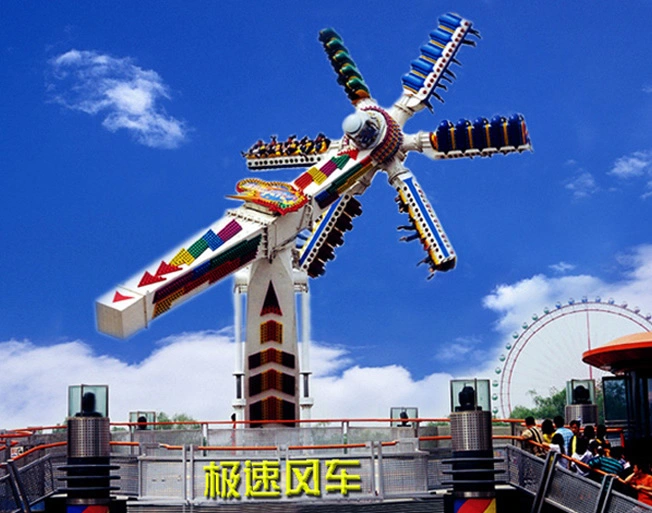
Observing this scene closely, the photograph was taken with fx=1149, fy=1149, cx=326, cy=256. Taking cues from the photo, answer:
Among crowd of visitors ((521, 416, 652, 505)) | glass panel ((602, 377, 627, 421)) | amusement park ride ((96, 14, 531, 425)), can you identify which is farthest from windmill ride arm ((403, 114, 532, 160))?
crowd of visitors ((521, 416, 652, 505))

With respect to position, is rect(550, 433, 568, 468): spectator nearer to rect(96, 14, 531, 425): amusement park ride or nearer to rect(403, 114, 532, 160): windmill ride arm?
rect(96, 14, 531, 425): amusement park ride

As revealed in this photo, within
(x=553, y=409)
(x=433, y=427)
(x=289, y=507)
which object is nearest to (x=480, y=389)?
(x=289, y=507)

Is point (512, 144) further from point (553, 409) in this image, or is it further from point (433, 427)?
point (553, 409)

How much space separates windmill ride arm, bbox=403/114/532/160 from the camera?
41.6 metres

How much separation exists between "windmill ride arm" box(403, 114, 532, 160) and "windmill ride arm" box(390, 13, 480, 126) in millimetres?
1361

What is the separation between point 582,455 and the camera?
2067 centimetres

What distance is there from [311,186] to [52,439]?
14.1 meters

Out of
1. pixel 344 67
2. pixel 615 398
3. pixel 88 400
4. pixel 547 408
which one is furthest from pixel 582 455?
pixel 547 408

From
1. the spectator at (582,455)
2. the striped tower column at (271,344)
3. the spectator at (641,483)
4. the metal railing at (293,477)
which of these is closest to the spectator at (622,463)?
the spectator at (641,483)

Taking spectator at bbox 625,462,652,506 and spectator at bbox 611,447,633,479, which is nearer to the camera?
spectator at bbox 625,462,652,506

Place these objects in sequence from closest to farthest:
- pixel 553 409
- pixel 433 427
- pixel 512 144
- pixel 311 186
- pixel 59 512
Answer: pixel 59 512, pixel 433 427, pixel 311 186, pixel 512 144, pixel 553 409

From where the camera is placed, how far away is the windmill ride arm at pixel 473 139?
4156cm

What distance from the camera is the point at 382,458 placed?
813 inches

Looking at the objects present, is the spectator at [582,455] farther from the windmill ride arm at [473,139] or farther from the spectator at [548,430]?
the windmill ride arm at [473,139]
